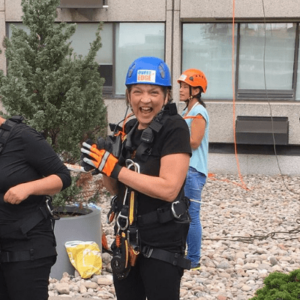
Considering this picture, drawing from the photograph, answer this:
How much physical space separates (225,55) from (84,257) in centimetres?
778

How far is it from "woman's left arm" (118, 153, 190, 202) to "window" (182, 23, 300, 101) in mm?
9240

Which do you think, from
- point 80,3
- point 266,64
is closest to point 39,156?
point 80,3

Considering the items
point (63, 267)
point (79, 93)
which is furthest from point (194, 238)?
point (79, 93)

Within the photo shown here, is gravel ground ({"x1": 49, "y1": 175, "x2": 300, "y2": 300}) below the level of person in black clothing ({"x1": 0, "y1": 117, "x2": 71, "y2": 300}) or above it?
below

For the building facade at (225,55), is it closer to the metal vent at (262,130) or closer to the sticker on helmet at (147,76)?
the metal vent at (262,130)

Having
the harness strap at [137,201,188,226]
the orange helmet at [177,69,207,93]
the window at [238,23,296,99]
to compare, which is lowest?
the harness strap at [137,201,188,226]

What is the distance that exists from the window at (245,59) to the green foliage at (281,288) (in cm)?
858

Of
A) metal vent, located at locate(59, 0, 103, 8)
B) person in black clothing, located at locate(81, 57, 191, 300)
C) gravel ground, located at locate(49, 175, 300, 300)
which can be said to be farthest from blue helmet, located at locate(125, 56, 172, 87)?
metal vent, located at locate(59, 0, 103, 8)

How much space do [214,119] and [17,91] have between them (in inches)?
271

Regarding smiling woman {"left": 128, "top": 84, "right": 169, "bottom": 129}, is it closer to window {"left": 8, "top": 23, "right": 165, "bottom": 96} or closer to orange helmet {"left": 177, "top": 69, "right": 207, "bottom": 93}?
orange helmet {"left": 177, "top": 69, "right": 207, "bottom": 93}

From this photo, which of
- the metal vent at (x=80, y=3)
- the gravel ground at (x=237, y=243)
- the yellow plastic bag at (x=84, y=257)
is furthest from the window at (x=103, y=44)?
the yellow plastic bag at (x=84, y=257)

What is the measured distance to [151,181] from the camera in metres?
2.24

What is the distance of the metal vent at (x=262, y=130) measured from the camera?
10.5 m

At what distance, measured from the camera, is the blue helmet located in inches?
93.1
